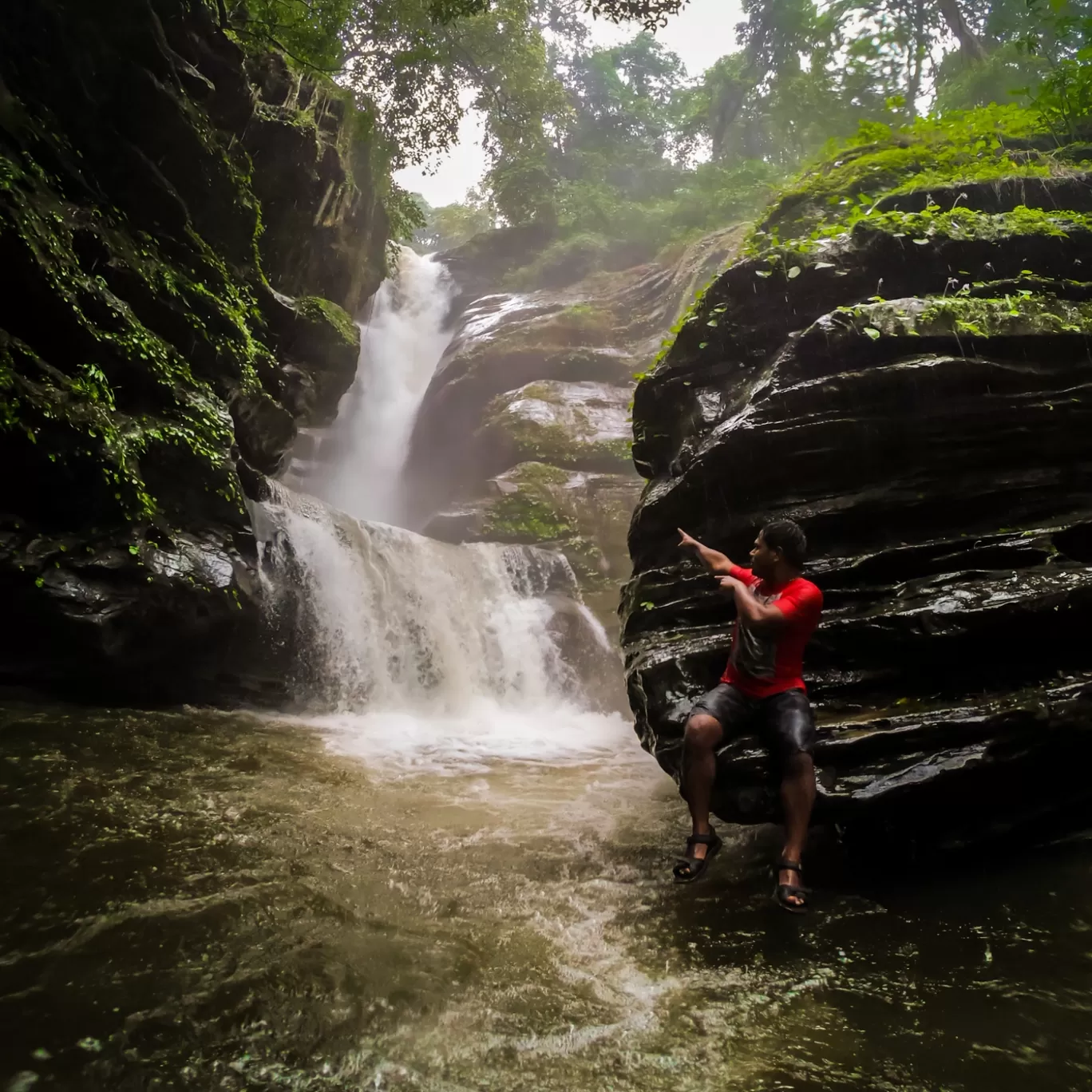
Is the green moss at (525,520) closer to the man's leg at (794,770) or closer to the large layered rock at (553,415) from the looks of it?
the large layered rock at (553,415)

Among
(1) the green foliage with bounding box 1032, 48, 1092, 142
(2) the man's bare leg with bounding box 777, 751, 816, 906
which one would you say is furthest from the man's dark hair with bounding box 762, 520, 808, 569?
(1) the green foliage with bounding box 1032, 48, 1092, 142

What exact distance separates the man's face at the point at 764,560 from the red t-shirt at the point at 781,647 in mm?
98

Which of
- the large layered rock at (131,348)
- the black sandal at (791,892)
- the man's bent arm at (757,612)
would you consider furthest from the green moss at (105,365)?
the black sandal at (791,892)

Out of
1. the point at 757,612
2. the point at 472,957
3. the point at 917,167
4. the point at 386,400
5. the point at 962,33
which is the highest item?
the point at 962,33

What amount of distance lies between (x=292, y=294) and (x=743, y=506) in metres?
11.9

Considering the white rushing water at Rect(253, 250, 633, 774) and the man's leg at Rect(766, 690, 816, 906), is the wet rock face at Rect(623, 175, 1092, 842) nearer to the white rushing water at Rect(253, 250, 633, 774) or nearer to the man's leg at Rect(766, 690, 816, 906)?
the man's leg at Rect(766, 690, 816, 906)

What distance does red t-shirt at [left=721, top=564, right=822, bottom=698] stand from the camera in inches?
154

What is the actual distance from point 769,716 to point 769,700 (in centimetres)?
9

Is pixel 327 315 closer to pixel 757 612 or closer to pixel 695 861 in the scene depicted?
pixel 757 612

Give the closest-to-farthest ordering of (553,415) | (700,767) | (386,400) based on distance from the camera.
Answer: (700,767) → (553,415) → (386,400)

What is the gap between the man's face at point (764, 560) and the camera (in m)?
4.13

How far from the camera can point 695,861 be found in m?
3.63

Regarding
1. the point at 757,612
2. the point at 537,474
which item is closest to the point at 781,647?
the point at 757,612

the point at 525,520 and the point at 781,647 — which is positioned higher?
the point at 525,520
